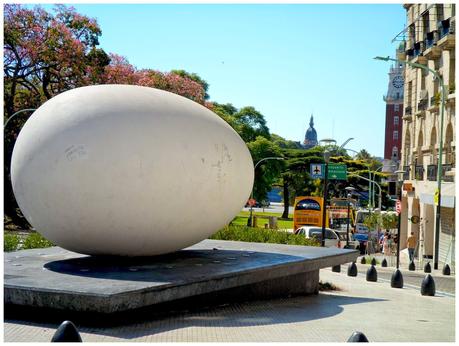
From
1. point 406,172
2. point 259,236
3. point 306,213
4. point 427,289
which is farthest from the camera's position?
point 306,213

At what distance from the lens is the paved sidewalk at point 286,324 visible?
9336 millimetres

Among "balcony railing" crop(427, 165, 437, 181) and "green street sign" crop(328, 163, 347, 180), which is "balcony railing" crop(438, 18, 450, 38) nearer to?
"balcony railing" crop(427, 165, 437, 181)

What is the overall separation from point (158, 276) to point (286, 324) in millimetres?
2122

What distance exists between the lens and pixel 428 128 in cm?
3947

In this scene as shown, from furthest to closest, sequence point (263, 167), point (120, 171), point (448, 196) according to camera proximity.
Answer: point (263, 167) → point (448, 196) → point (120, 171)

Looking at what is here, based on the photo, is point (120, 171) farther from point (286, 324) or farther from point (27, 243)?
point (27, 243)

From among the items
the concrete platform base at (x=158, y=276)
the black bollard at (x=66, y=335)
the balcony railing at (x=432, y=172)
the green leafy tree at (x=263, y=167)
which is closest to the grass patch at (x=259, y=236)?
the concrete platform base at (x=158, y=276)

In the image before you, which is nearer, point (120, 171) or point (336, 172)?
point (120, 171)

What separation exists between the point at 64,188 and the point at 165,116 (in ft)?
6.85

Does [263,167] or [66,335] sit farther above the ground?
[263,167]

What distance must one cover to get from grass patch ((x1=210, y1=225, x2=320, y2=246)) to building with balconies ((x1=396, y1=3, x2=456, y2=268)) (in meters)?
11.0

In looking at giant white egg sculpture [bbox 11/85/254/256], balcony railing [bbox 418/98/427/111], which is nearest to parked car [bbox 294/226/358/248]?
balcony railing [bbox 418/98/427/111]

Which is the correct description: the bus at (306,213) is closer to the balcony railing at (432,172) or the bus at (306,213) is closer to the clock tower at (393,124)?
the balcony railing at (432,172)

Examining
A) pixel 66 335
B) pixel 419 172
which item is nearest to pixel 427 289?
pixel 66 335
